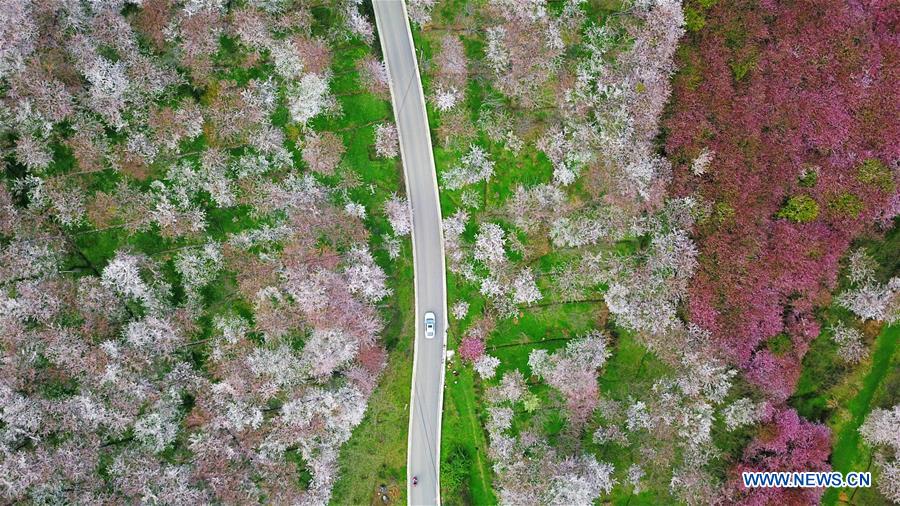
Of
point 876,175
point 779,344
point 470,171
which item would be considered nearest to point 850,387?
point 779,344

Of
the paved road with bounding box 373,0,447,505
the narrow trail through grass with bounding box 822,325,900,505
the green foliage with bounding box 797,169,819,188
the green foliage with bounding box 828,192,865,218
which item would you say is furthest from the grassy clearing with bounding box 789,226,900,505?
the paved road with bounding box 373,0,447,505

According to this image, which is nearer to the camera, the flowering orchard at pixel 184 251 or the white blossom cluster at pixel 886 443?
the flowering orchard at pixel 184 251

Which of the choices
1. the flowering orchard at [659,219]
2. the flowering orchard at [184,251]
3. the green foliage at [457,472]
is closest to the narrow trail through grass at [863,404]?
the flowering orchard at [659,219]

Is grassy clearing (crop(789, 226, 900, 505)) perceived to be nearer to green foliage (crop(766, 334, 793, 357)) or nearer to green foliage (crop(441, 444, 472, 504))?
green foliage (crop(766, 334, 793, 357))

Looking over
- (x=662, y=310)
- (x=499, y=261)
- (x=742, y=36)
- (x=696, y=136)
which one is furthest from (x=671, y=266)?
(x=742, y=36)

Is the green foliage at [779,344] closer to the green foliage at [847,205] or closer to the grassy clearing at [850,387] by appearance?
the grassy clearing at [850,387]
